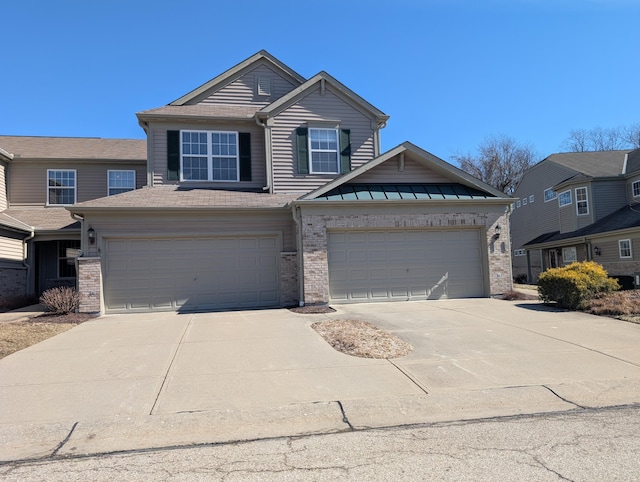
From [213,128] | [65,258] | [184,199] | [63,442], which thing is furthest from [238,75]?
[63,442]

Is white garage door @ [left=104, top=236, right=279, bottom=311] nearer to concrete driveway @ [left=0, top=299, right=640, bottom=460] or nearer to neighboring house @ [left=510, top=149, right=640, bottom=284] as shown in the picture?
concrete driveway @ [left=0, top=299, right=640, bottom=460]

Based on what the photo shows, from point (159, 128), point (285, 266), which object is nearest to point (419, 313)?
point (285, 266)

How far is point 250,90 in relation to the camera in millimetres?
17156

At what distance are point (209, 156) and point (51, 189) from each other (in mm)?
7920

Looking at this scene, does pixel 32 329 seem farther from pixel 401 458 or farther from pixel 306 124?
pixel 306 124

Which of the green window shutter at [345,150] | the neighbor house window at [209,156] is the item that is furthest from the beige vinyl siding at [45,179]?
the green window shutter at [345,150]

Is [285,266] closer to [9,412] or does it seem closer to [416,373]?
[416,373]

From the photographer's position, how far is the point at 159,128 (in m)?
15.2

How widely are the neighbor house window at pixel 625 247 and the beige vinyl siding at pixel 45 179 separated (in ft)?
73.8

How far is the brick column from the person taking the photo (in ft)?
41.1

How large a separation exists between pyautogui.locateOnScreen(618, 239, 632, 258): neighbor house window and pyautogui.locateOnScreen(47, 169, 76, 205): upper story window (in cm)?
2503

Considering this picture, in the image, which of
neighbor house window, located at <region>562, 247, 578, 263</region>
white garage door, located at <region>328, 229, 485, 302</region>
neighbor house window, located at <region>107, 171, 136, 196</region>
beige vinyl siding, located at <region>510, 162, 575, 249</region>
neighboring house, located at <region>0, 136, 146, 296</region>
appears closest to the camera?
white garage door, located at <region>328, 229, 485, 302</region>

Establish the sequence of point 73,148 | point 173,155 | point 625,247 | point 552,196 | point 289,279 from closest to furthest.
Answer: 1. point 289,279
2. point 173,155
3. point 73,148
4. point 625,247
5. point 552,196

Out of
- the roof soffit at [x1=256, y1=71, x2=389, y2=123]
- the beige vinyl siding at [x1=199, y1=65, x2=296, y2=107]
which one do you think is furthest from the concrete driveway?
the beige vinyl siding at [x1=199, y1=65, x2=296, y2=107]
